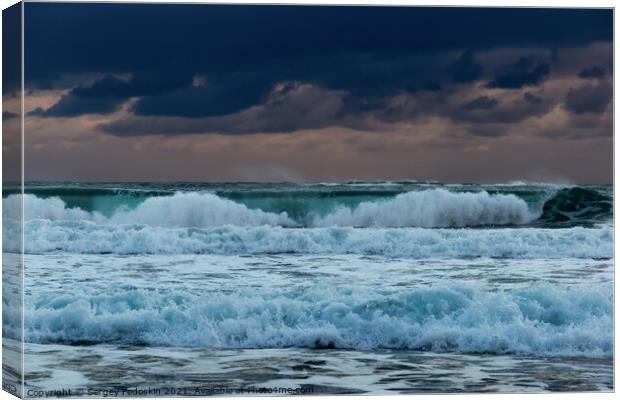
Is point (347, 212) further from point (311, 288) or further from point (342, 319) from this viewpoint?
point (342, 319)

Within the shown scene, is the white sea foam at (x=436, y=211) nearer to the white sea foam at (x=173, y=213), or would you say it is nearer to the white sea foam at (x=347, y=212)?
the white sea foam at (x=347, y=212)

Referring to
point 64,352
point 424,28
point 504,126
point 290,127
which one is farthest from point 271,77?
point 64,352

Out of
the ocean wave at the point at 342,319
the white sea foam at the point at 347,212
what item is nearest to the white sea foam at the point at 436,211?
the white sea foam at the point at 347,212

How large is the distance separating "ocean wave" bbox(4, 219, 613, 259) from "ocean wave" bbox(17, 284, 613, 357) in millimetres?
431

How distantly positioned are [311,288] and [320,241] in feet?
2.06

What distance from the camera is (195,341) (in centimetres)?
1138

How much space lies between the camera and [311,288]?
11.5m

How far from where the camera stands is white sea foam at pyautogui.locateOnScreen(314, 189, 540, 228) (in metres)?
11.9

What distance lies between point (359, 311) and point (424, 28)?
2601 millimetres

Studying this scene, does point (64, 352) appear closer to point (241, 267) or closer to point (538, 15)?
point (241, 267)

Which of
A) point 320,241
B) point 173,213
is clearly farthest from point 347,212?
point 173,213

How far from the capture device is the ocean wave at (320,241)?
11609 millimetres

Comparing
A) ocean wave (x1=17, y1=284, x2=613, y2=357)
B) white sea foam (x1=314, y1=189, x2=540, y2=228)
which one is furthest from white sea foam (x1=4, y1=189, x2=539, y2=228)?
ocean wave (x1=17, y1=284, x2=613, y2=357)

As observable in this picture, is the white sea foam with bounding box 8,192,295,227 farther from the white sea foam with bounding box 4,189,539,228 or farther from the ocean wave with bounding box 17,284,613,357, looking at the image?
the ocean wave with bounding box 17,284,613,357
